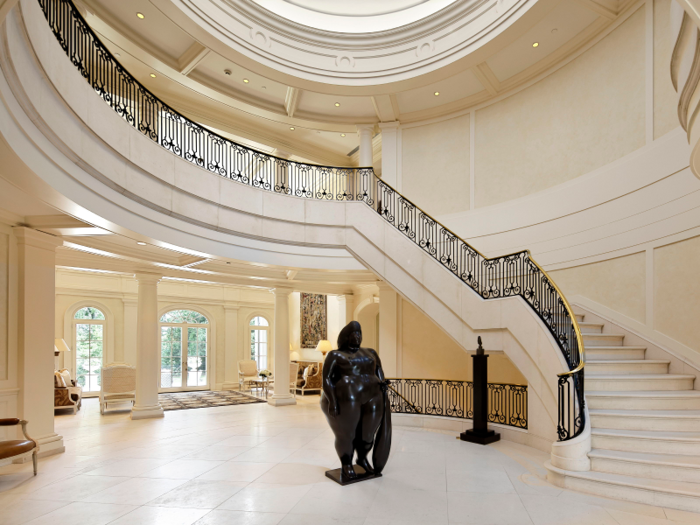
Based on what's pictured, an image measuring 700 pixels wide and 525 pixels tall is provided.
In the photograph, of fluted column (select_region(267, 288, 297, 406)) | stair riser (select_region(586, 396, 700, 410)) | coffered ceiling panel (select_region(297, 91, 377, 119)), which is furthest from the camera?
fluted column (select_region(267, 288, 297, 406))

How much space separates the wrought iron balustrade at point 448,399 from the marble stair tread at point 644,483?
3.16 meters

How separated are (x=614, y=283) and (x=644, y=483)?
3969 mm

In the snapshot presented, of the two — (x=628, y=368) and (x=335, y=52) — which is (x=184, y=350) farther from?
(x=628, y=368)

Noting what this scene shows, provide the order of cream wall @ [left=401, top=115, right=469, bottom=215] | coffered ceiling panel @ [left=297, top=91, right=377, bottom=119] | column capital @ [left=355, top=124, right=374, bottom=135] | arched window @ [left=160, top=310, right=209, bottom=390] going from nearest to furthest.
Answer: cream wall @ [left=401, top=115, right=469, bottom=215] → coffered ceiling panel @ [left=297, top=91, right=377, bottom=119] → column capital @ [left=355, top=124, right=374, bottom=135] → arched window @ [left=160, top=310, right=209, bottom=390]

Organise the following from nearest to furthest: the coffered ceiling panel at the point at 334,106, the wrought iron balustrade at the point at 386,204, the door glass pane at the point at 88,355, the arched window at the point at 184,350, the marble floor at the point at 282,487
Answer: the marble floor at the point at 282,487
the wrought iron balustrade at the point at 386,204
the coffered ceiling panel at the point at 334,106
the door glass pane at the point at 88,355
the arched window at the point at 184,350

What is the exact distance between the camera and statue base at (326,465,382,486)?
552 centimetres

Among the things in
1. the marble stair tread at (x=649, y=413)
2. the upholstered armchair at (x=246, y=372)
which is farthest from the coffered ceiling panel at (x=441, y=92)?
the upholstered armchair at (x=246, y=372)

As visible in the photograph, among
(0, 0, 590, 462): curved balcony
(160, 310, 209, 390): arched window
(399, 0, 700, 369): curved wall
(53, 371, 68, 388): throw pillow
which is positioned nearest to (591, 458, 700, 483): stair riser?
(0, 0, 590, 462): curved balcony

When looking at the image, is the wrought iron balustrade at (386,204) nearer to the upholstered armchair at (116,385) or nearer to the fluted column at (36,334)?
the fluted column at (36,334)

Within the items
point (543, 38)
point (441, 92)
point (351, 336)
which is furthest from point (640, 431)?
point (441, 92)

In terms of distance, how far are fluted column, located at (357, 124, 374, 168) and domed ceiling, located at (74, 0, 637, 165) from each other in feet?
0.50

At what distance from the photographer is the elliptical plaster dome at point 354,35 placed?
9.16 m

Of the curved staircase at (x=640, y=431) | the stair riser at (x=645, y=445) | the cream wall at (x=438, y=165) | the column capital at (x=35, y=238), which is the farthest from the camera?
the cream wall at (x=438, y=165)

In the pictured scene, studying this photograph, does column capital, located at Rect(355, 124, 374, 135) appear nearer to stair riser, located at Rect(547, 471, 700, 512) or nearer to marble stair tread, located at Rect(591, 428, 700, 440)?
marble stair tread, located at Rect(591, 428, 700, 440)
